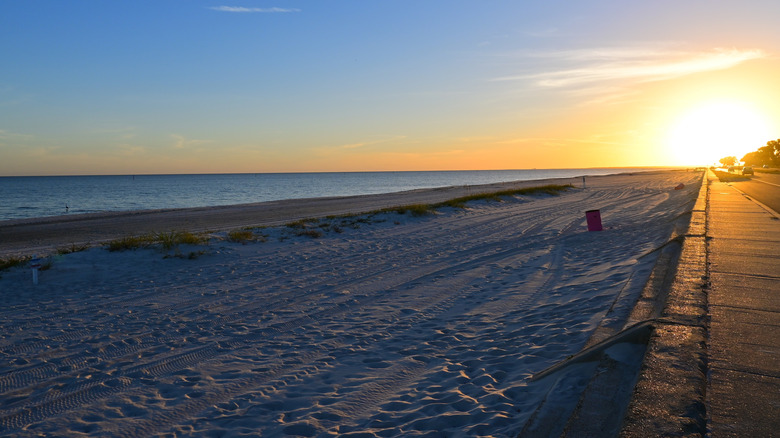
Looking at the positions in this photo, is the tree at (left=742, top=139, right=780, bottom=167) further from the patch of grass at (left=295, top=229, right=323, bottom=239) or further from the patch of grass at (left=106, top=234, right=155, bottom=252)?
the patch of grass at (left=106, top=234, right=155, bottom=252)

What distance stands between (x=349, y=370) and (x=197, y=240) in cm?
892

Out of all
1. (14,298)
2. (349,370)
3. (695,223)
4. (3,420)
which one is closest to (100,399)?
(3,420)

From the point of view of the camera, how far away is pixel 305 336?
19.7 feet

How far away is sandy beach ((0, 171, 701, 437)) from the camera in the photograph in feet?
12.9

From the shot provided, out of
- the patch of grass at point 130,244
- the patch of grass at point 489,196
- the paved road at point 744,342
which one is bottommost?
the patch of grass at point 130,244

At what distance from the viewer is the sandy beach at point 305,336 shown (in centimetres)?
393

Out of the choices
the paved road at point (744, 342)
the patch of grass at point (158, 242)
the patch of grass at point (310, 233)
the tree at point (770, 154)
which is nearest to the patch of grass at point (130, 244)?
the patch of grass at point (158, 242)

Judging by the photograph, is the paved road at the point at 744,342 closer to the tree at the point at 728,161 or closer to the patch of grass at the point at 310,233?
the patch of grass at the point at 310,233

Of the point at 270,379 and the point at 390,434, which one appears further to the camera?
the point at 270,379

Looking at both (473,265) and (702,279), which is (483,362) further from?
(473,265)

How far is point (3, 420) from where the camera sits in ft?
13.3

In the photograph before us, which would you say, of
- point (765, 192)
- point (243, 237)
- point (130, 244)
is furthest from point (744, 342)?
point (765, 192)

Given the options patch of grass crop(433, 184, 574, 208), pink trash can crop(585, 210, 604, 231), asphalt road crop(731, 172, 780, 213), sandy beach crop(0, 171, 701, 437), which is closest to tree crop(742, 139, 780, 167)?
asphalt road crop(731, 172, 780, 213)

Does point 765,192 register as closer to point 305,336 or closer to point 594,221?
point 594,221
